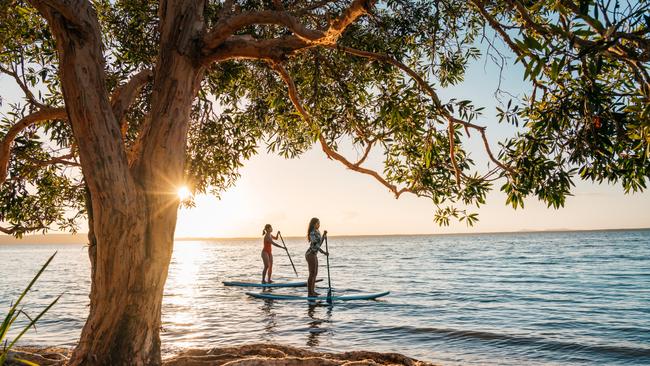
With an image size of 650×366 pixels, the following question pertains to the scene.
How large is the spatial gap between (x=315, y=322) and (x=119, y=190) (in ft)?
32.5

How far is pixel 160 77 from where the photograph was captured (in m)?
5.86

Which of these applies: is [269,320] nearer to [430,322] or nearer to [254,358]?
[430,322]

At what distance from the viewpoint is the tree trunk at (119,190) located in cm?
507

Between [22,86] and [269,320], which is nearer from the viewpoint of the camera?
[22,86]

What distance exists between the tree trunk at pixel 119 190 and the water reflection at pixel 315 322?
21.1 ft

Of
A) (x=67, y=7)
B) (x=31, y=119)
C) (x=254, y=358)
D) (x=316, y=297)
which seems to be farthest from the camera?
(x=316, y=297)

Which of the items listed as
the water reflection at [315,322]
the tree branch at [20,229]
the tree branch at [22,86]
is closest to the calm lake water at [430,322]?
the water reflection at [315,322]

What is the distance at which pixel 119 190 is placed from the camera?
517 cm

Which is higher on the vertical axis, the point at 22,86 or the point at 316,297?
the point at 22,86

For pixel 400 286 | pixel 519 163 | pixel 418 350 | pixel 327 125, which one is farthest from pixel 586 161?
pixel 400 286

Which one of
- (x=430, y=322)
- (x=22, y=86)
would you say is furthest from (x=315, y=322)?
(x=22, y=86)

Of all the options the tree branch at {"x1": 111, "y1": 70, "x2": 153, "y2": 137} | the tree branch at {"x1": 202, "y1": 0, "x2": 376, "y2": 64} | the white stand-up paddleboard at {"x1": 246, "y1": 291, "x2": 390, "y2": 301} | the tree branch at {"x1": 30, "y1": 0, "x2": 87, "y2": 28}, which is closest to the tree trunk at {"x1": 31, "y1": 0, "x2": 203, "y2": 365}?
the tree branch at {"x1": 30, "y1": 0, "x2": 87, "y2": 28}

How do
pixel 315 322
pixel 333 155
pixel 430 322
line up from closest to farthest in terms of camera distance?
pixel 333 155 < pixel 315 322 < pixel 430 322

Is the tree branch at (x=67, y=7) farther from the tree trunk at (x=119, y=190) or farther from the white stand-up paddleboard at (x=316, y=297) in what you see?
the white stand-up paddleboard at (x=316, y=297)
